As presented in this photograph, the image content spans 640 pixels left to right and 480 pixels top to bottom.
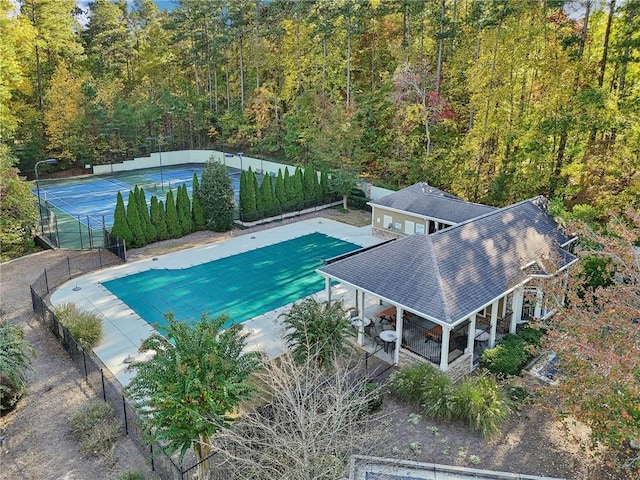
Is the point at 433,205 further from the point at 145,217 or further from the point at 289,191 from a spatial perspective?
the point at 145,217

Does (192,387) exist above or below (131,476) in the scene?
above

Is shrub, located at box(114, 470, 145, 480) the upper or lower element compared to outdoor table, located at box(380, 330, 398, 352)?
lower

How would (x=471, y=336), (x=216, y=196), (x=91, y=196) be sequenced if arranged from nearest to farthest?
1. (x=471, y=336)
2. (x=216, y=196)
3. (x=91, y=196)

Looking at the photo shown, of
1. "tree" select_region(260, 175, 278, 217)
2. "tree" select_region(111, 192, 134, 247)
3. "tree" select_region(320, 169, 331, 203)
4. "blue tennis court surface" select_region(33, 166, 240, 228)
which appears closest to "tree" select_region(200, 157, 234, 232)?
"tree" select_region(260, 175, 278, 217)

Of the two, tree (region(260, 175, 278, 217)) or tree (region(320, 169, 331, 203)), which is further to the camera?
tree (region(320, 169, 331, 203))

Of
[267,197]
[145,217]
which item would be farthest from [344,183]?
[145,217]

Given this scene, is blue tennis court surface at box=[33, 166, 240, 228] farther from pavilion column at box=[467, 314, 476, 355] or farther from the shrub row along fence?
pavilion column at box=[467, 314, 476, 355]

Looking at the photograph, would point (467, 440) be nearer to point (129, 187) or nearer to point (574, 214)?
point (574, 214)

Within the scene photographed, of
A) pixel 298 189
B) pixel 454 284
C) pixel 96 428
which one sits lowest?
pixel 96 428
